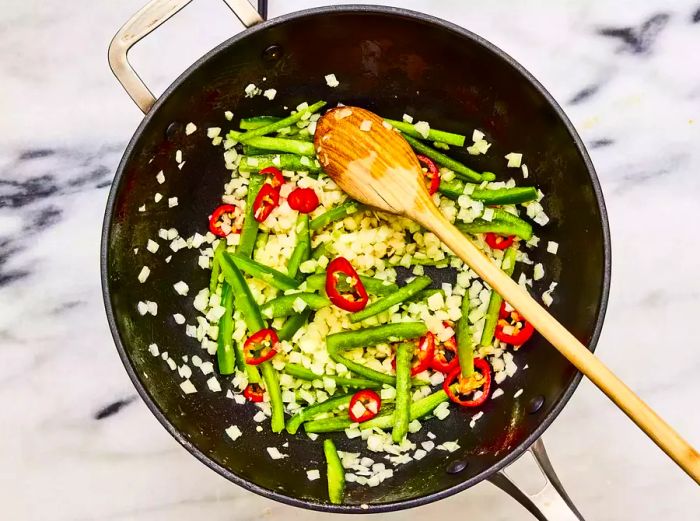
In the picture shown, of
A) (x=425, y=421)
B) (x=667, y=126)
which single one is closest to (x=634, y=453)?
(x=425, y=421)

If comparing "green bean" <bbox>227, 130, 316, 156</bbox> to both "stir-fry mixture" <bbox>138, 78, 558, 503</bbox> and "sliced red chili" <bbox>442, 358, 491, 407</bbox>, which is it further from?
"sliced red chili" <bbox>442, 358, 491, 407</bbox>

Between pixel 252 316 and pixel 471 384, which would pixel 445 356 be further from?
pixel 252 316

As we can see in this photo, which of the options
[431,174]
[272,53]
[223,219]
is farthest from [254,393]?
[272,53]

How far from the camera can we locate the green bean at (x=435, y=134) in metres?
1.64

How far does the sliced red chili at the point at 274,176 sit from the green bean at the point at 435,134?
0.89ft

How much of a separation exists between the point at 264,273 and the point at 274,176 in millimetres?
224

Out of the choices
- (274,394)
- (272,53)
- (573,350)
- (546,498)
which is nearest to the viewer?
(573,350)

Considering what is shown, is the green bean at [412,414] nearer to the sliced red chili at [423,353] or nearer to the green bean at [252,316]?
the sliced red chili at [423,353]

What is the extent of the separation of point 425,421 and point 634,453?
1.66 ft

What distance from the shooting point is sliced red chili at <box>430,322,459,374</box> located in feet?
5.38

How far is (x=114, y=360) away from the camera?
5.57 feet

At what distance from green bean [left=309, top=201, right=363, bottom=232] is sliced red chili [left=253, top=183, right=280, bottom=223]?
0.32 ft

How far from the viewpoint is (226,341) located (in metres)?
1.62

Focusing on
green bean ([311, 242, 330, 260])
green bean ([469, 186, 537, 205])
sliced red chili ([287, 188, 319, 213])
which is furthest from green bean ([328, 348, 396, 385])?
green bean ([469, 186, 537, 205])
